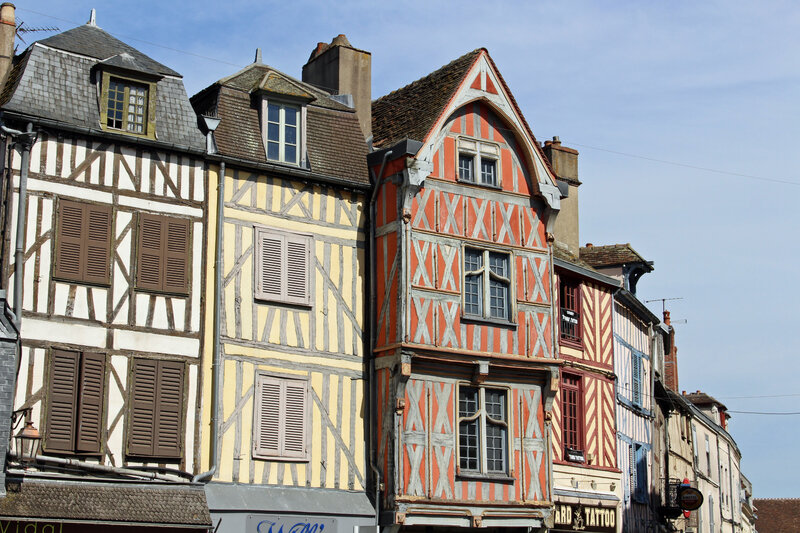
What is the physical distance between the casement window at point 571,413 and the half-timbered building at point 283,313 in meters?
5.90

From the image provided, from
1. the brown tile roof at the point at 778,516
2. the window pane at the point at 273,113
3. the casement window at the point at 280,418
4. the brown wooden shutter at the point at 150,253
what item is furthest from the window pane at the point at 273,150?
the brown tile roof at the point at 778,516

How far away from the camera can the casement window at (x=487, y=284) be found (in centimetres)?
2150

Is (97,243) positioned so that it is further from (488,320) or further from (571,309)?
(571,309)

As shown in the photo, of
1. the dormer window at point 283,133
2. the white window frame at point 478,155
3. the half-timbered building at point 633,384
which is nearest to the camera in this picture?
the dormer window at point 283,133

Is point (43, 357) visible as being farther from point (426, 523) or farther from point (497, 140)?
point (497, 140)

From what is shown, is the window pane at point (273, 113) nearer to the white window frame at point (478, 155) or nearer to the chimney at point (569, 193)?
the white window frame at point (478, 155)

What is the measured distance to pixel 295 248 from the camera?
67.2 feet

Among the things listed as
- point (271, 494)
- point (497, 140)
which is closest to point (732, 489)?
point (497, 140)

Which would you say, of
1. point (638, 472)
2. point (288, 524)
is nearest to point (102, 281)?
point (288, 524)

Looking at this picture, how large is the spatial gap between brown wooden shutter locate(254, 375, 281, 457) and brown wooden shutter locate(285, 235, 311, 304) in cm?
148

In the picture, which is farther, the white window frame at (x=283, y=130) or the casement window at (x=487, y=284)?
the casement window at (x=487, y=284)

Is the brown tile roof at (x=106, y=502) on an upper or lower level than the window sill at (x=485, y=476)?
lower

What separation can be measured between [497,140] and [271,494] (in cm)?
787

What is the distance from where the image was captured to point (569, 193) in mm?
28391
